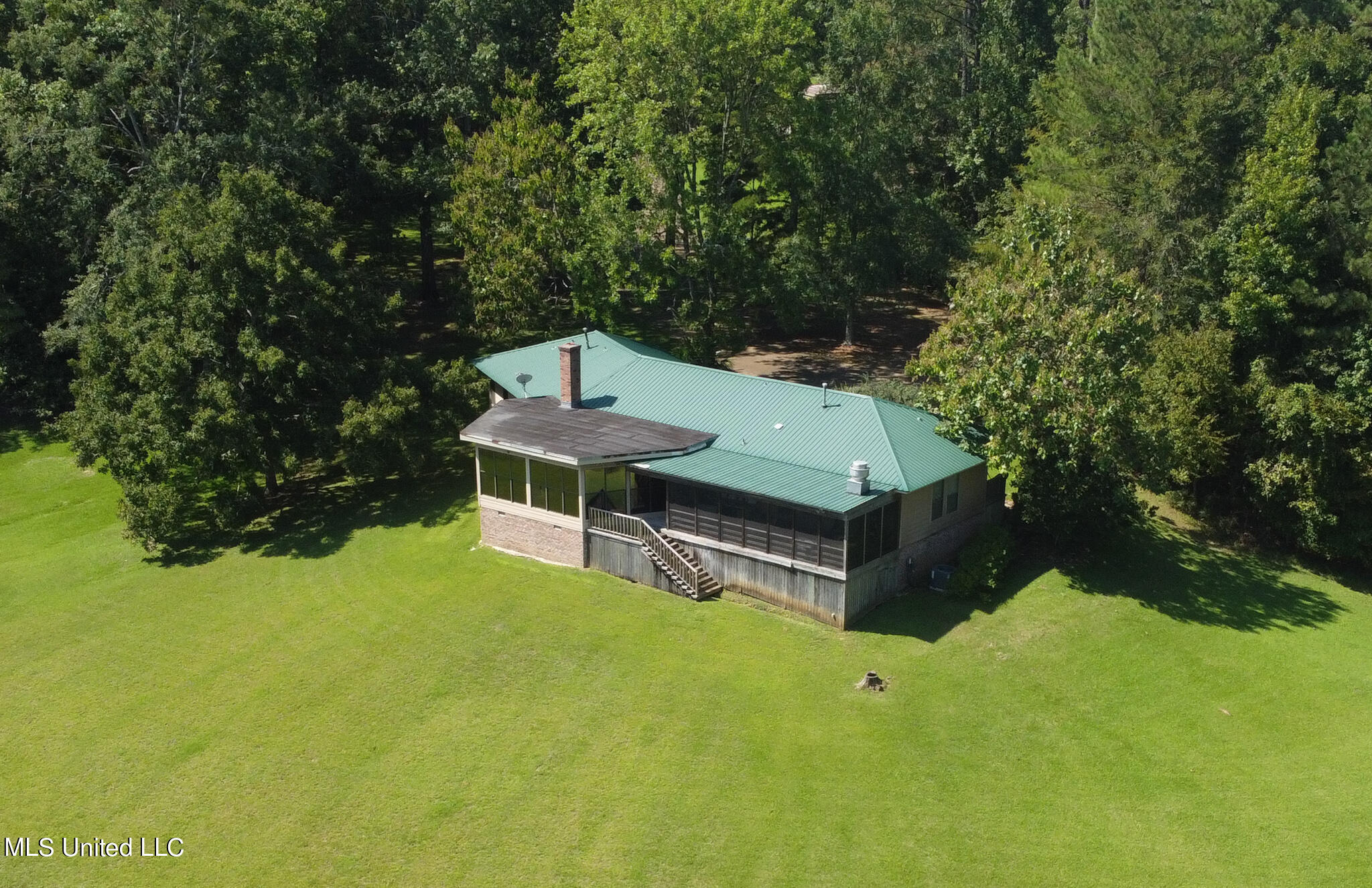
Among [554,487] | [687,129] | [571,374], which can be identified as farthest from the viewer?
[687,129]

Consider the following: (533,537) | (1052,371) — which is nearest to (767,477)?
(533,537)

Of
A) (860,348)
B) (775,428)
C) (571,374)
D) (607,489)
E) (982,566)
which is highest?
(571,374)

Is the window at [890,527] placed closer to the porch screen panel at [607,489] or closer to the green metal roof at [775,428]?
the green metal roof at [775,428]

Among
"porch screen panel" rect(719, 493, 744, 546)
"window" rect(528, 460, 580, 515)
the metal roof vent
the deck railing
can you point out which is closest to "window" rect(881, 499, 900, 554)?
the metal roof vent

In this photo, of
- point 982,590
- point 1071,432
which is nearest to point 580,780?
point 982,590

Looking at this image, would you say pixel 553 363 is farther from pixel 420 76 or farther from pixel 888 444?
pixel 420 76

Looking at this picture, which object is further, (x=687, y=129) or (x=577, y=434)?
(x=687, y=129)

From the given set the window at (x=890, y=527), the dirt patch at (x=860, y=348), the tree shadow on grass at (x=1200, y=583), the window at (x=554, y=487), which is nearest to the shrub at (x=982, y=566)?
the window at (x=890, y=527)
